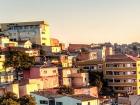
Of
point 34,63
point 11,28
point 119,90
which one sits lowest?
point 119,90

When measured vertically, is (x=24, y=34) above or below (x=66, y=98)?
above

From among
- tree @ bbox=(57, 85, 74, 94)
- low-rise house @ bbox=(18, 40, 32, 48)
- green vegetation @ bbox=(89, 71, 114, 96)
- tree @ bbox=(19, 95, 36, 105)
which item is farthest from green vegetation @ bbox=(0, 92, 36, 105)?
low-rise house @ bbox=(18, 40, 32, 48)

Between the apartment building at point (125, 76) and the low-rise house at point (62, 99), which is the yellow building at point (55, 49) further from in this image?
the low-rise house at point (62, 99)

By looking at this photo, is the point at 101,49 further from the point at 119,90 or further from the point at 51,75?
the point at 51,75

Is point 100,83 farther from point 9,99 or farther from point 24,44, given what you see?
point 9,99

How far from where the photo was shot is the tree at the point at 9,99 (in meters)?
29.2

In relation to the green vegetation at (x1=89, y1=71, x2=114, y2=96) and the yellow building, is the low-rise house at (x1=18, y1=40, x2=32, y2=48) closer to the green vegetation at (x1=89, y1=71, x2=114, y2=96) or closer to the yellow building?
the yellow building

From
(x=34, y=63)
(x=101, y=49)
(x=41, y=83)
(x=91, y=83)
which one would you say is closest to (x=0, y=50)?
(x=34, y=63)

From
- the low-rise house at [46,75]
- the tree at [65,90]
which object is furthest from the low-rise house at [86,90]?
the low-rise house at [46,75]

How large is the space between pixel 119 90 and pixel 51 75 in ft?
28.1

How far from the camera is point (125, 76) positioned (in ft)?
146

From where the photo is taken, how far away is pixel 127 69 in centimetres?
4447

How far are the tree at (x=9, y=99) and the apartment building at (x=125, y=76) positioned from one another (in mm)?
15525

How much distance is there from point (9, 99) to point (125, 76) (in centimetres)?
1740
